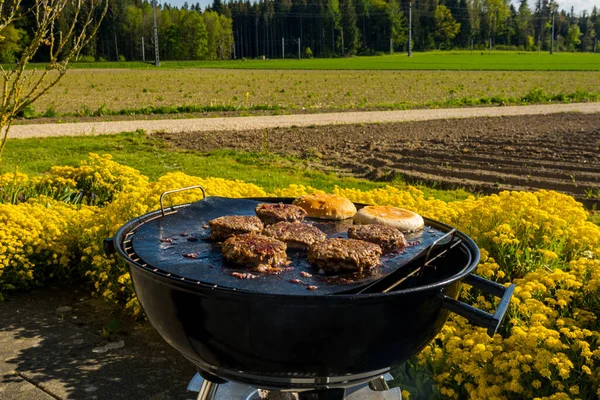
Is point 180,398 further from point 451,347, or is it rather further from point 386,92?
point 386,92

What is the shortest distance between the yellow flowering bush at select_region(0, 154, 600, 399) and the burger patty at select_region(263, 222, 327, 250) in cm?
87

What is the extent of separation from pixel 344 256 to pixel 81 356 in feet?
6.92

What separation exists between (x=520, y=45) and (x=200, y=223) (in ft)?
447

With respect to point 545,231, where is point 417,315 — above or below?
above

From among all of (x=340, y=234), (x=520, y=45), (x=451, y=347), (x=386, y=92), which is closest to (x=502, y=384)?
(x=451, y=347)

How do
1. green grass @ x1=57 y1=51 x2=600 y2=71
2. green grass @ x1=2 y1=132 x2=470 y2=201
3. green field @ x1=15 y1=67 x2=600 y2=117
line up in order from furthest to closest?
green grass @ x1=57 y1=51 x2=600 y2=71, green field @ x1=15 y1=67 x2=600 y2=117, green grass @ x1=2 y1=132 x2=470 y2=201

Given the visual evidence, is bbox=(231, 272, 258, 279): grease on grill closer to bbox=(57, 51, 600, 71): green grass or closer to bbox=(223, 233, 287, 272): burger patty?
bbox=(223, 233, 287, 272): burger patty

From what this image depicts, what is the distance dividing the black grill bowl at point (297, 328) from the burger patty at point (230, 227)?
415mm

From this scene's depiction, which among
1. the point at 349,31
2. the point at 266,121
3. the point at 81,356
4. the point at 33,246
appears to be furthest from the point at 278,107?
the point at 349,31

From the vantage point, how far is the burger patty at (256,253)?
2.11 meters

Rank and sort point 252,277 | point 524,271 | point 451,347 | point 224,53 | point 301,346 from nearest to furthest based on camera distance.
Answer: point 301,346
point 252,277
point 451,347
point 524,271
point 224,53

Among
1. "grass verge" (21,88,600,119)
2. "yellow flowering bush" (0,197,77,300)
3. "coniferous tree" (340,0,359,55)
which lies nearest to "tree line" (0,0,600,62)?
"coniferous tree" (340,0,359,55)

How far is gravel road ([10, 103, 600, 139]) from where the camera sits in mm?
14312

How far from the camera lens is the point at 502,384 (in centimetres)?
266
